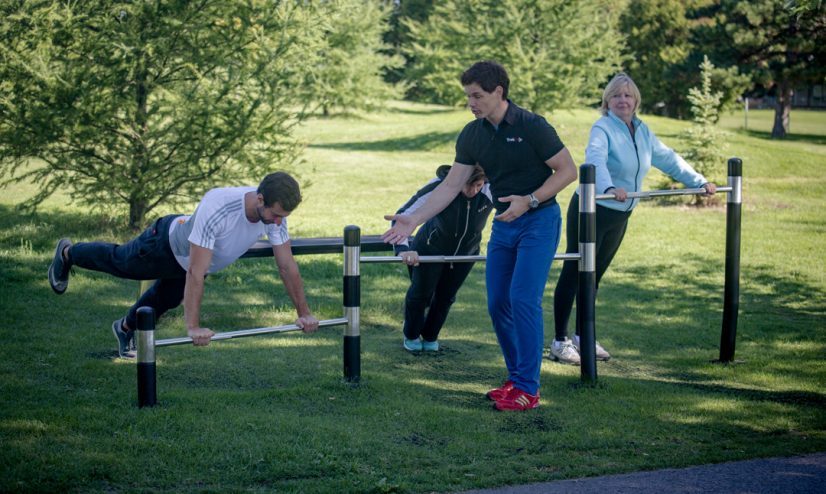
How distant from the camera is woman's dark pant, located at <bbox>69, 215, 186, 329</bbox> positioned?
241 inches

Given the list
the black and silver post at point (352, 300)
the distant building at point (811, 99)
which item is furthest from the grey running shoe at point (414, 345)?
the distant building at point (811, 99)

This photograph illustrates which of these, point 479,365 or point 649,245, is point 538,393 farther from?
point 649,245

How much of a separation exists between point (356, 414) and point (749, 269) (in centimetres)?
810

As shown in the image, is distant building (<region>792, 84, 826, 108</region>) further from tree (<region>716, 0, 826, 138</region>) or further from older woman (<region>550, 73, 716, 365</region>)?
older woman (<region>550, 73, 716, 365</region>)

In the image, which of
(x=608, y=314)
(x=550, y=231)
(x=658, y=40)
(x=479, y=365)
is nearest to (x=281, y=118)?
(x=608, y=314)

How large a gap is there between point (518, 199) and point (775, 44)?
117 feet

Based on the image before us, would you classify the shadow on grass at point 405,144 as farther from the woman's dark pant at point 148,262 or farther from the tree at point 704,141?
the woman's dark pant at point 148,262

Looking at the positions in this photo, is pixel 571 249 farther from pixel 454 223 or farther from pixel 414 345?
pixel 414 345

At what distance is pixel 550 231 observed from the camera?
5574 millimetres

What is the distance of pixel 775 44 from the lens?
121 ft

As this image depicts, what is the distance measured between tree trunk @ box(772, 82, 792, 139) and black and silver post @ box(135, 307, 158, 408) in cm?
3639

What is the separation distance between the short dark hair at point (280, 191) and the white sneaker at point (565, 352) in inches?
108

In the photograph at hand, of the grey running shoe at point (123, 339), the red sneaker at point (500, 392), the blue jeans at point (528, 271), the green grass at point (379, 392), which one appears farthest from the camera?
the grey running shoe at point (123, 339)

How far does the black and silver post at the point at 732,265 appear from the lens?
6.91 m
